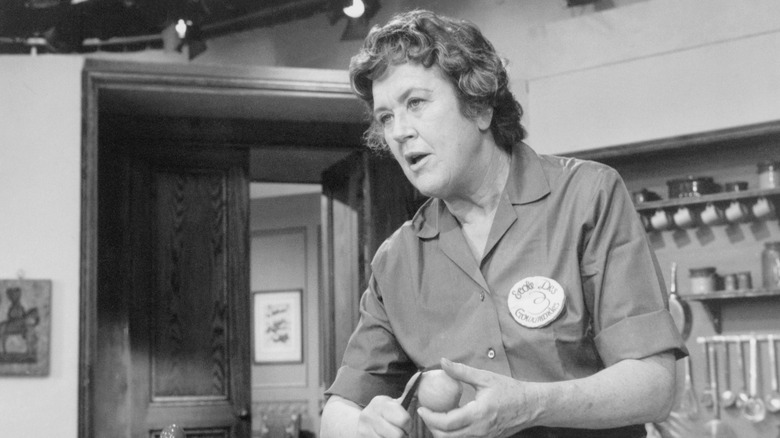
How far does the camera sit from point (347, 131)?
19.9 ft

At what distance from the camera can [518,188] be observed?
1.79 meters

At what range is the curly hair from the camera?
180 centimetres

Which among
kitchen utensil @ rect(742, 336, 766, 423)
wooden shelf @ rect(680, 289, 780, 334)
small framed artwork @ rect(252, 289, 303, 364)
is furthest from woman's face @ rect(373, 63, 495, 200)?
small framed artwork @ rect(252, 289, 303, 364)

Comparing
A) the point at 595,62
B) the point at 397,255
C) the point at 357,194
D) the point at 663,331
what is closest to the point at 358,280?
the point at 357,194

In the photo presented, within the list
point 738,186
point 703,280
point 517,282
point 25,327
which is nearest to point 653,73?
point 738,186

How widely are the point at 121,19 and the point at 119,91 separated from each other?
2.41m

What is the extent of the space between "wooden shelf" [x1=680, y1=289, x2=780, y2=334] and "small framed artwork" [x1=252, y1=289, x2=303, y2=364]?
5.10 metres

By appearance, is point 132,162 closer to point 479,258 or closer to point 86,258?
point 86,258

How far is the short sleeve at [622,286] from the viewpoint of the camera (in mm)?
1564

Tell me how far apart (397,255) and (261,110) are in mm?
3950

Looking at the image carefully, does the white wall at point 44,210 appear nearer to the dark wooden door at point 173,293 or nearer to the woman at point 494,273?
the dark wooden door at point 173,293

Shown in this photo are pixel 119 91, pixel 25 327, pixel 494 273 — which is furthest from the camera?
pixel 119 91

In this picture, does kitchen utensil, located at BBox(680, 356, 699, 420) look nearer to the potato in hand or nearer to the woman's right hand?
the woman's right hand

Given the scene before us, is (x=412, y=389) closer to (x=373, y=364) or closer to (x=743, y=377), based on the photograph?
(x=373, y=364)
